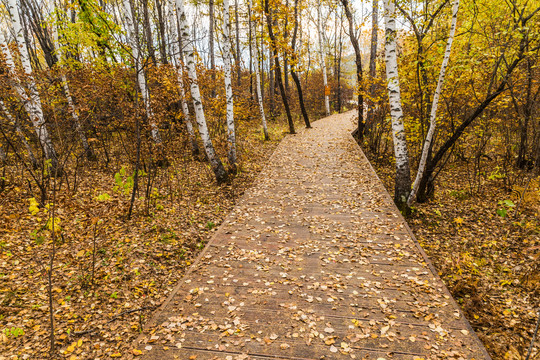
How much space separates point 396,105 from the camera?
7074 millimetres

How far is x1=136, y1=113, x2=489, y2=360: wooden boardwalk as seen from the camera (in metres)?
3.42

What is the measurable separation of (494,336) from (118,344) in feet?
17.6

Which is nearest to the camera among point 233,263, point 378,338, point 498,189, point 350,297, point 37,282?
point 378,338

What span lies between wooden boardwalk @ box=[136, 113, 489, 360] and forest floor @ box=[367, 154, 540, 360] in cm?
77

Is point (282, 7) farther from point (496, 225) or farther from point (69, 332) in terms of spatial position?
point (69, 332)

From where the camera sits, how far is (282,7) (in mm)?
13641

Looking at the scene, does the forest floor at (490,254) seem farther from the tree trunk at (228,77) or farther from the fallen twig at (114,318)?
the tree trunk at (228,77)

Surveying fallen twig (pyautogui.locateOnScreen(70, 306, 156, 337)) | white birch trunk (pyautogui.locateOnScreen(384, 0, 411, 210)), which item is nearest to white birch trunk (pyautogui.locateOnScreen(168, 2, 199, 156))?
white birch trunk (pyautogui.locateOnScreen(384, 0, 411, 210))

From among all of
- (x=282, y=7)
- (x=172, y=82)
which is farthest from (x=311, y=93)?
(x=172, y=82)

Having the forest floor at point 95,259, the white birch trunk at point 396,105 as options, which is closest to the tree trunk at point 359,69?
the white birch trunk at point 396,105

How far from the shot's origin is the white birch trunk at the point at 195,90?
7617 mm

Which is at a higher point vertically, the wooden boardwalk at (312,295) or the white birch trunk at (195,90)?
the white birch trunk at (195,90)

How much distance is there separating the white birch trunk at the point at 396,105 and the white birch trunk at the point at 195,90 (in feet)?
17.5

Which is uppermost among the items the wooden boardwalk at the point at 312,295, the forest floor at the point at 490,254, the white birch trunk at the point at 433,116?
the white birch trunk at the point at 433,116
